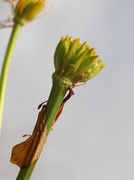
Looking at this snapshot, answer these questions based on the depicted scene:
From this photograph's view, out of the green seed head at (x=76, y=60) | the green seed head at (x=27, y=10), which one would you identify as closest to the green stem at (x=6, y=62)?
the green seed head at (x=27, y=10)

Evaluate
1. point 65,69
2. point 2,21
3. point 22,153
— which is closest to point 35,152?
point 22,153

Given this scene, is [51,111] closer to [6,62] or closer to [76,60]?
[76,60]

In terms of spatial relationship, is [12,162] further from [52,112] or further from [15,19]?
[15,19]

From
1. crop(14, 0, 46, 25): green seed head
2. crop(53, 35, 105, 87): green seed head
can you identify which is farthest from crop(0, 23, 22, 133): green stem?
crop(53, 35, 105, 87): green seed head

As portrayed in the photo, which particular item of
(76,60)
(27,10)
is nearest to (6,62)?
(27,10)

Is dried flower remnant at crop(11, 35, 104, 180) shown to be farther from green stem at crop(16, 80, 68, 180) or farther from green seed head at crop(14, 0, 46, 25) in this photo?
green seed head at crop(14, 0, 46, 25)

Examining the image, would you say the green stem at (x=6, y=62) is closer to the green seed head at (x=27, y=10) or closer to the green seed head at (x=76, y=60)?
the green seed head at (x=27, y=10)
